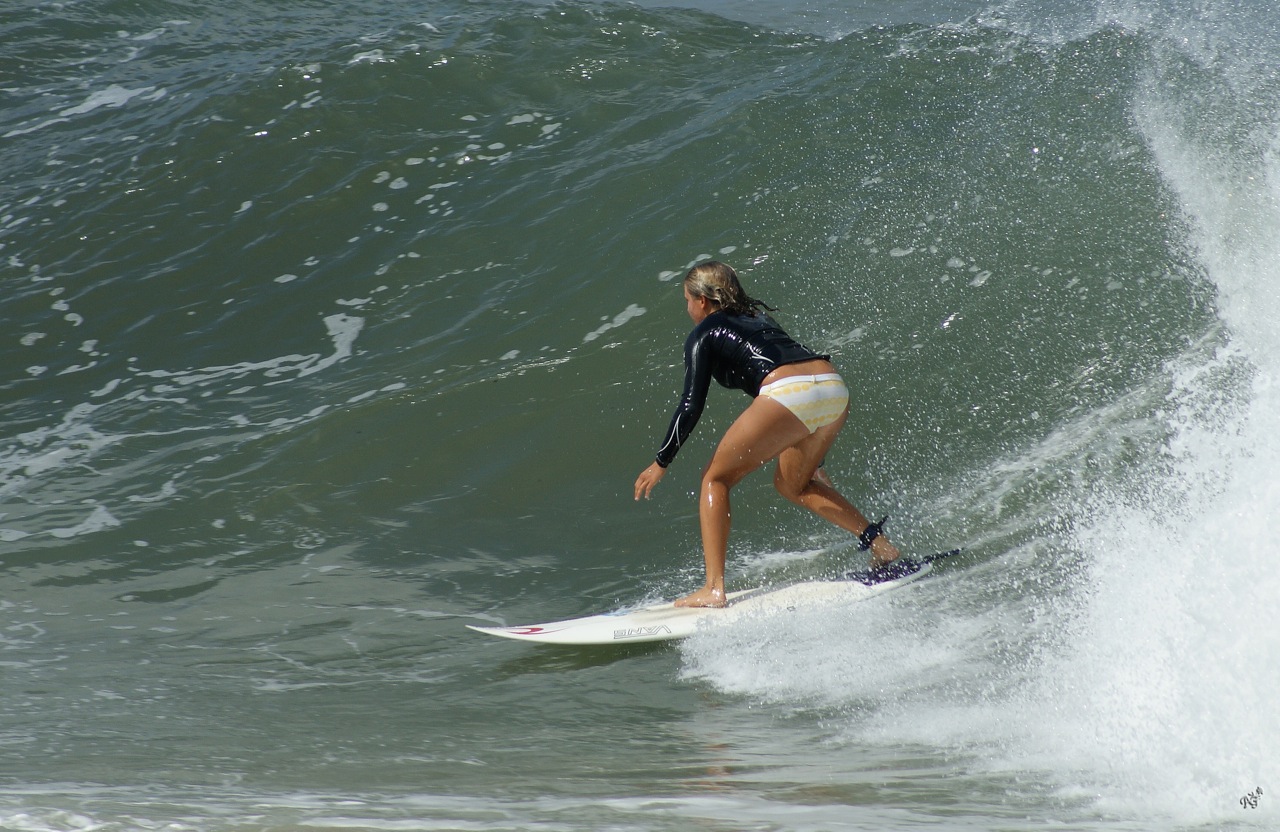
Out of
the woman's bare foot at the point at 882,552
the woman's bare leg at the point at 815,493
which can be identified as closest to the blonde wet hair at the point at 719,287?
the woman's bare leg at the point at 815,493

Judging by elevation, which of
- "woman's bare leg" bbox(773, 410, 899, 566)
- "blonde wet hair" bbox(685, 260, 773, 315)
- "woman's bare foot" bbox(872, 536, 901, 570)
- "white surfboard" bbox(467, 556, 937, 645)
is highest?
"blonde wet hair" bbox(685, 260, 773, 315)

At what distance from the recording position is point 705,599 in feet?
16.8

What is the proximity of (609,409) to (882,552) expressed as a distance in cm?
262

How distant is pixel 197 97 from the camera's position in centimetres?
1306

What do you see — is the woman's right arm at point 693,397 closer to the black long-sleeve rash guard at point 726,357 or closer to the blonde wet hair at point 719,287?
the black long-sleeve rash guard at point 726,357

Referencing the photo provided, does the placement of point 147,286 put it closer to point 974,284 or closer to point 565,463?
point 565,463

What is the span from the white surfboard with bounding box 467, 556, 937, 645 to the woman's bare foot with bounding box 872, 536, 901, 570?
0.17 metres

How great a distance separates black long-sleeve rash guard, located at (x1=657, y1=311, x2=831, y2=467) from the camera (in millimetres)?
5164

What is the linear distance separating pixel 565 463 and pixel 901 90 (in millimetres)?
6295

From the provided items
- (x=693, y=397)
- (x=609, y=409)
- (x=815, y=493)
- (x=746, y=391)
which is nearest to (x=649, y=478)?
(x=693, y=397)

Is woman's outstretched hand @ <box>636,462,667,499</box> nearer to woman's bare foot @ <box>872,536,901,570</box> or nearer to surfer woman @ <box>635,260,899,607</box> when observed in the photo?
surfer woman @ <box>635,260,899,607</box>

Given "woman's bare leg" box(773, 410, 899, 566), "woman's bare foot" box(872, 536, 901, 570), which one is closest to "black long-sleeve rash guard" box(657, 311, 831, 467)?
"woman's bare leg" box(773, 410, 899, 566)

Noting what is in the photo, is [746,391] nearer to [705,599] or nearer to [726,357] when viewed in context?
[726,357]

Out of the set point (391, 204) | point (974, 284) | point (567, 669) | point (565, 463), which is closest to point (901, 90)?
point (974, 284)
